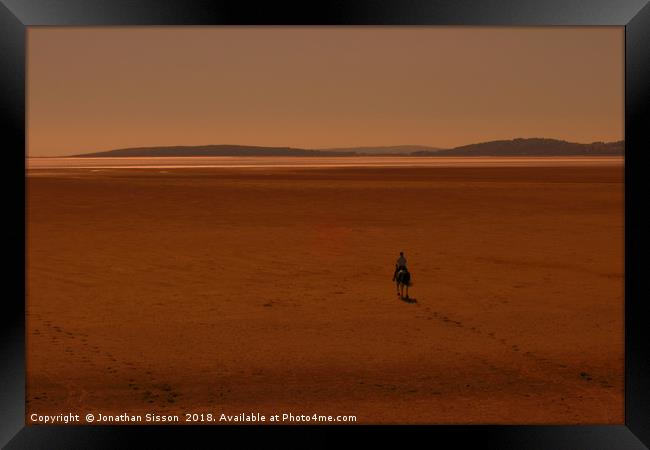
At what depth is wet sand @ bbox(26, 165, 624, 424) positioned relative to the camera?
21.7ft

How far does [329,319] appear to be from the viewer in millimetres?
9461

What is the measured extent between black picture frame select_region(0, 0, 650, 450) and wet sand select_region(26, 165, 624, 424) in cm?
212

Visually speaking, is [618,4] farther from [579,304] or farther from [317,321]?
→ [579,304]

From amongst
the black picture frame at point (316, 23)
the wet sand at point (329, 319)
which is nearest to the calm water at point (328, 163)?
the wet sand at point (329, 319)

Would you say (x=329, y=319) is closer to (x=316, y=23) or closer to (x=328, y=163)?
(x=316, y=23)

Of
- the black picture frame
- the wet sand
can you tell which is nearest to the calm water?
the wet sand

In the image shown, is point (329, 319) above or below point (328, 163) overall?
below

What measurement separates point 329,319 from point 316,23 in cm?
581

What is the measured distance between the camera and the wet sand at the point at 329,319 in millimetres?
6621

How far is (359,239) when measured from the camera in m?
17.1

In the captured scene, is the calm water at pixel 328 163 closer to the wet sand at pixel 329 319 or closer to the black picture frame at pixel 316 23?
the wet sand at pixel 329 319

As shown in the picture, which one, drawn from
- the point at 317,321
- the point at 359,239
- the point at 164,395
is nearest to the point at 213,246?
the point at 359,239

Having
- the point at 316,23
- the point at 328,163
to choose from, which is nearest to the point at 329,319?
the point at 316,23

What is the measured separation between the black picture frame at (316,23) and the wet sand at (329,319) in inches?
83.4
